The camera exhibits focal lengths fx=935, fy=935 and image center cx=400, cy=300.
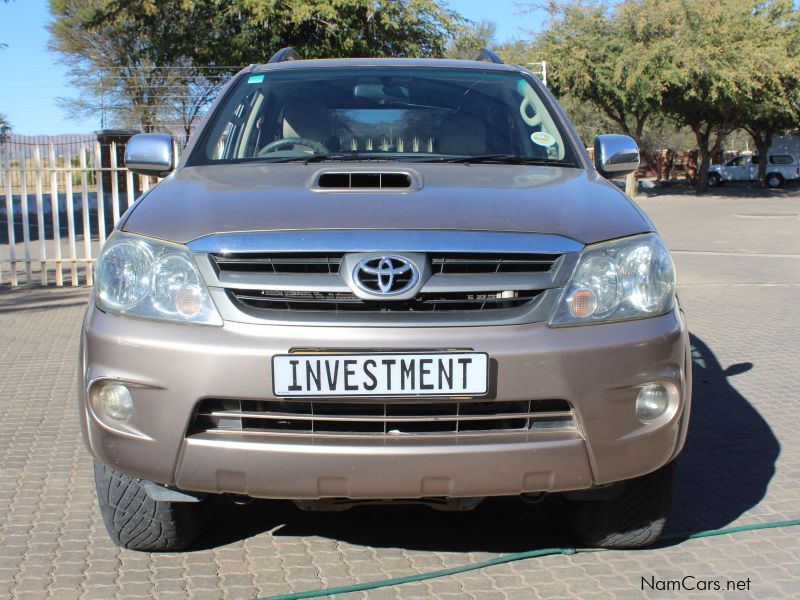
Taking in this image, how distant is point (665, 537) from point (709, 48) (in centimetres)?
3078

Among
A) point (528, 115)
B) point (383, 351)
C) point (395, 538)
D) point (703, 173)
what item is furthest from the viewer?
point (703, 173)

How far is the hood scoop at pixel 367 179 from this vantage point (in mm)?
3098

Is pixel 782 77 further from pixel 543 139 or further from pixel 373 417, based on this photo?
pixel 373 417

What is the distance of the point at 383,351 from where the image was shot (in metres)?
2.54

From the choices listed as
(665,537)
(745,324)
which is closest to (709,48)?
(745,324)

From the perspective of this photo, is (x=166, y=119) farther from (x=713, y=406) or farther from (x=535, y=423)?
(x=535, y=423)

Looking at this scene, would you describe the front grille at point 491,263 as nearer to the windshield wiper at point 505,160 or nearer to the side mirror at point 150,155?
the windshield wiper at point 505,160

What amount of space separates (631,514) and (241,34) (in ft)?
72.4

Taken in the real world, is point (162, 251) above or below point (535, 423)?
above

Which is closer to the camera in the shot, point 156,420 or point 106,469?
point 156,420

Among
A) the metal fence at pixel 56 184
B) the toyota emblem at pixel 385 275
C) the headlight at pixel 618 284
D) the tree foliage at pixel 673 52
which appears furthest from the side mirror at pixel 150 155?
the tree foliage at pixel 673 52

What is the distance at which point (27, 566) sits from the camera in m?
3.17

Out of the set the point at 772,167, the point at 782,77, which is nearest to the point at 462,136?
the point at 782,77

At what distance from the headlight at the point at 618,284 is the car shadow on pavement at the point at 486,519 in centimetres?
105
